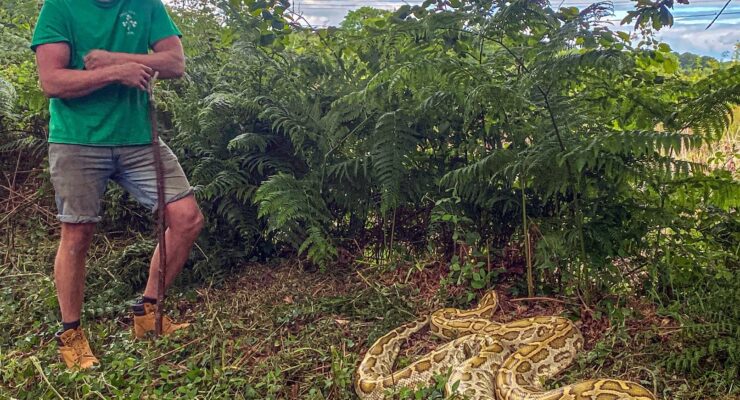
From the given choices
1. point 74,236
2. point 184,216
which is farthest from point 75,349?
point 184,216

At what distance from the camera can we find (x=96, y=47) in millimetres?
4297

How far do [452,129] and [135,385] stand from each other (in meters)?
3.08

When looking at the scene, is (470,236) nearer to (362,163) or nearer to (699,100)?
(362,163)

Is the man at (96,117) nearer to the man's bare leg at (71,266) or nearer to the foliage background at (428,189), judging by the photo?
the man's bare leg at (71,266)

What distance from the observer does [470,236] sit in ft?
15.9

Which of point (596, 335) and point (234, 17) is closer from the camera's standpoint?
point (596, 335)

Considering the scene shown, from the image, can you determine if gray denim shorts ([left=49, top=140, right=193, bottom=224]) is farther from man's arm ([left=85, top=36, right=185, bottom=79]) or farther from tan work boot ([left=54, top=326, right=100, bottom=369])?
tan work boot ([left=54, top=326, right=100, bottom=369])

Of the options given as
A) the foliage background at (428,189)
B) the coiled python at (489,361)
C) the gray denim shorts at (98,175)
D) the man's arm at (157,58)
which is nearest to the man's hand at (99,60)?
the man's arm at (157,58)

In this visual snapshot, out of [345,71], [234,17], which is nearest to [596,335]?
[345,71]

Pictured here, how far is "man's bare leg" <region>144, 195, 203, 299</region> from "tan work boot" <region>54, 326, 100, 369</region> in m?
0.57

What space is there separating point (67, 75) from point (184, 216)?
1283 millimetres

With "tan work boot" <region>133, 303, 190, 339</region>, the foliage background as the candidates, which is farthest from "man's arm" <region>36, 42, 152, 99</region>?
"tan work boot" <region>133, 303, 190, 339</region>

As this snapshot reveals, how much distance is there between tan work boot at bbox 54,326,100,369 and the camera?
4293 mm

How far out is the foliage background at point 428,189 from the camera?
150 inches
